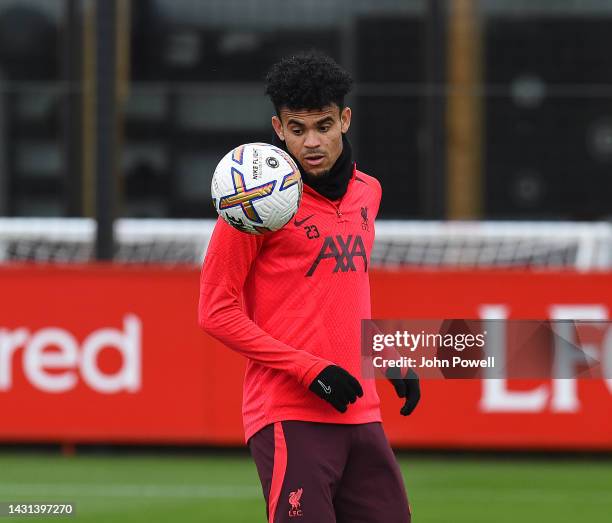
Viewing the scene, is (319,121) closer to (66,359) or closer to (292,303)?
(292,303)

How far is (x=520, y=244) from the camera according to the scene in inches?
661

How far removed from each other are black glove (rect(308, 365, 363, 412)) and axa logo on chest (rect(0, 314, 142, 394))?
5.69m

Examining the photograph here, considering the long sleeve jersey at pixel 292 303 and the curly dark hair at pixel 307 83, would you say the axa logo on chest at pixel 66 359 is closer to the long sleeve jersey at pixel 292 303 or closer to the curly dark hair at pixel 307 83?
the long sleeve jersey at pixel 292 303

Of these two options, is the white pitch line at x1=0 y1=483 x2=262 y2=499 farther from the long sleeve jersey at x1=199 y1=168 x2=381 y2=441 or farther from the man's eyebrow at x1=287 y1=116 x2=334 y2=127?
the man's eyebrow at x1=287 y1=116 x2=334 y2=127

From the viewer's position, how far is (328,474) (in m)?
4.04

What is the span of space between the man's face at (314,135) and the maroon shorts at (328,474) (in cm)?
77

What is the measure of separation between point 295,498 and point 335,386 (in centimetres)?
36

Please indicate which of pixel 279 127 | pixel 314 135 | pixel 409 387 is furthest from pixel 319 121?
pixel 409 387

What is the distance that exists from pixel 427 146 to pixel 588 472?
1072cm

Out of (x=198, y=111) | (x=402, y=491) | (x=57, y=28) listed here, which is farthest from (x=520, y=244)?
(x=402, y=491)

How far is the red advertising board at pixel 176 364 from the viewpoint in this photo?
932 centimetres

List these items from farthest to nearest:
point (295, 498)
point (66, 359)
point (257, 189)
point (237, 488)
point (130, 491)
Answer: point (66, 359)
point (237, 488)
point (130, 491)
point (295, 498)
point (257, 189)

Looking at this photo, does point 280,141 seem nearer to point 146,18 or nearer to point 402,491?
point 402,491

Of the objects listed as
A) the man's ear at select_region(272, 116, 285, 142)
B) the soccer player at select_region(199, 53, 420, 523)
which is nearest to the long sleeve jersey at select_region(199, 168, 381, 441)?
the soccer player at select_region(199, 53, 420, 523)
